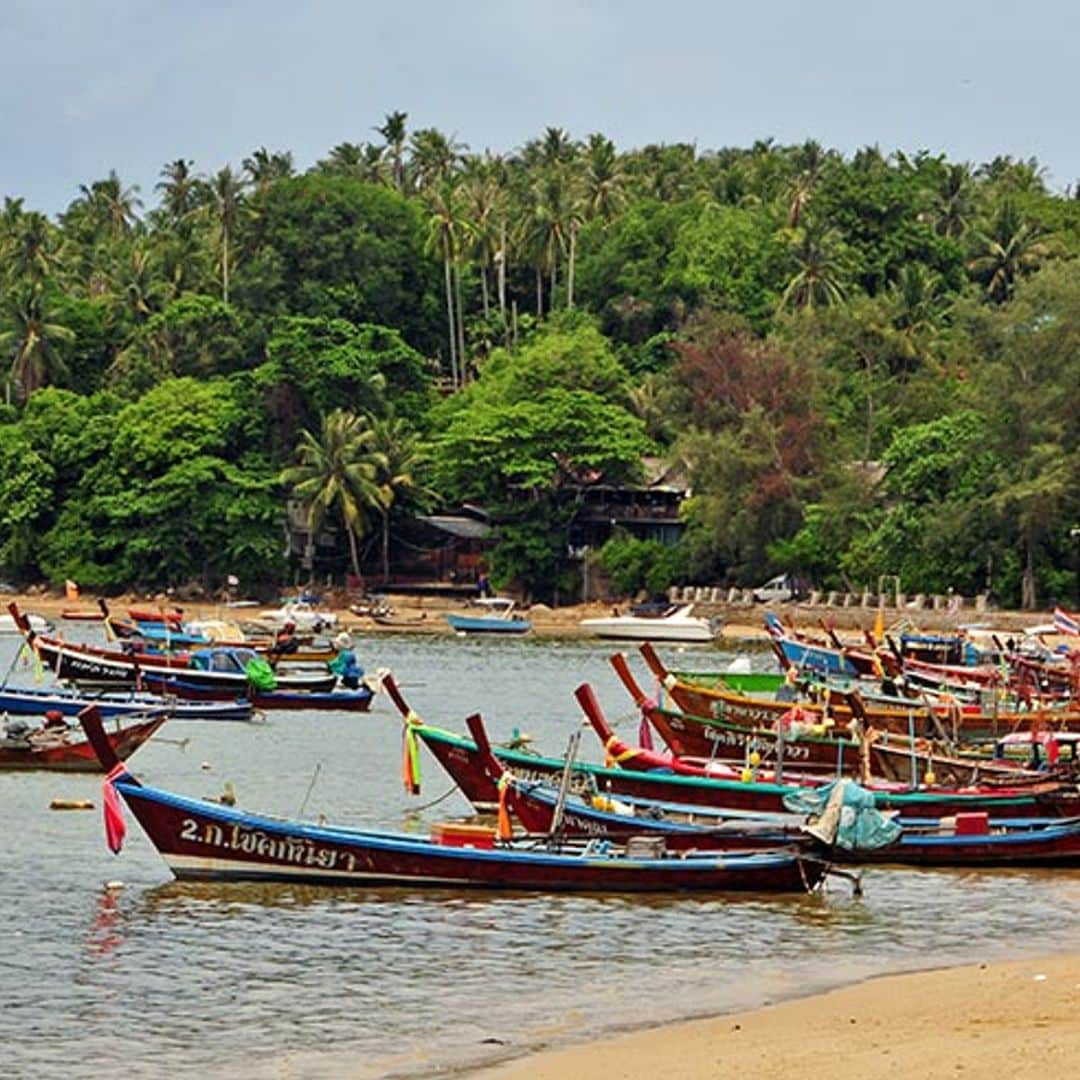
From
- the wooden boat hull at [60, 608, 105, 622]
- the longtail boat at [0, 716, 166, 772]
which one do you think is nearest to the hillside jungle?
the wooden boat hull at [60, 608, 105, 622]

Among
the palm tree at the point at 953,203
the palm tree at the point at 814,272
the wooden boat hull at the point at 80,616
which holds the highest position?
the palm tree at the point at 953,203

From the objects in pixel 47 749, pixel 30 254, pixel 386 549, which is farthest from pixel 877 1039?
pixel 30 254

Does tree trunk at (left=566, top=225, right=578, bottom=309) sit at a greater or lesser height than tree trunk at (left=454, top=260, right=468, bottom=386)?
greater

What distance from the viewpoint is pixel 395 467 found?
324 ft

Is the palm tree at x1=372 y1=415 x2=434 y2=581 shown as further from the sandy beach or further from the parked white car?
the sandy beach

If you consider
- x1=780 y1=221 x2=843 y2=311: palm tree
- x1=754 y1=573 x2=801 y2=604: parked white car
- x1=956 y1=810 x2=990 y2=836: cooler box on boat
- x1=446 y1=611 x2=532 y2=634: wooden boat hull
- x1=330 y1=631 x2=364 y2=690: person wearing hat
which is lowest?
x1=956 y1=810 x2=990 y2=836: cooler box on boat

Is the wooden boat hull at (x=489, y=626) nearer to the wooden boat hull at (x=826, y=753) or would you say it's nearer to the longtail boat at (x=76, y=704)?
the longtail boat at (x=76, y=704)

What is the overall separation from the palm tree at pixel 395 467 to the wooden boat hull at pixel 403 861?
233 feet

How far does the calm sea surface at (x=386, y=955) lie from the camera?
1994 centimetres

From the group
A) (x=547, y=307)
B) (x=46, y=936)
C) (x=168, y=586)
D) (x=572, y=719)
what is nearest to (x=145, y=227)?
(x=547, y=307)

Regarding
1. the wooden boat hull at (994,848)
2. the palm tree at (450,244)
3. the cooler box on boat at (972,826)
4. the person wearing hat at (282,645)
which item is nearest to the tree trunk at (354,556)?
the palm tree at (450,244)

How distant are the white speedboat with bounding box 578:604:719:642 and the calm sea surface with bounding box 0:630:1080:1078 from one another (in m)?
52.2

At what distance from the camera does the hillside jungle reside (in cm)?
8544

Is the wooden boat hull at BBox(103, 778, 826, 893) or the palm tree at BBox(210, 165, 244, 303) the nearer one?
the wooden boat hull at BBox(103, 778, 826, 893)
